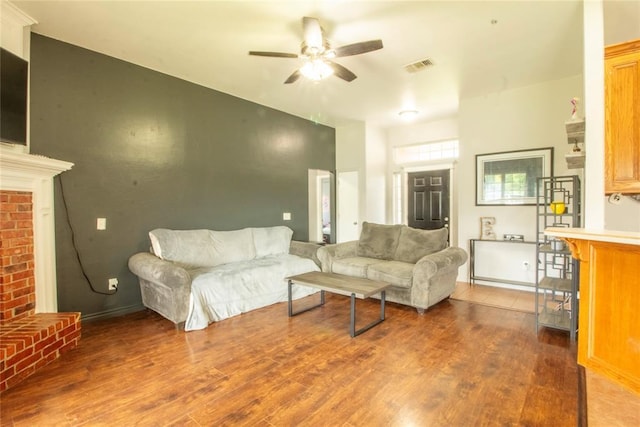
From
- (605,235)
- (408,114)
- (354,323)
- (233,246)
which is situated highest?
(408,114)

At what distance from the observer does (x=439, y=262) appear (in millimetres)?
3307

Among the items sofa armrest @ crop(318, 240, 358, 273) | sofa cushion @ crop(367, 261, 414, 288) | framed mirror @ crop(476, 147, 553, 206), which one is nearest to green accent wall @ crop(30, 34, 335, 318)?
sofa armrest @ crop(318, 240, 358, 273)

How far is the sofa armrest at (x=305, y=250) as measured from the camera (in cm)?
431

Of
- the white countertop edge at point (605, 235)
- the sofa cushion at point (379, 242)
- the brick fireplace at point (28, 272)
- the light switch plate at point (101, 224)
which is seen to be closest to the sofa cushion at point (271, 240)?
the sofa cushion at point (379, 242)

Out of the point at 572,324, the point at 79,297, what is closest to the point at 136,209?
the point at 79,297

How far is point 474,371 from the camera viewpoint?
7.07ft

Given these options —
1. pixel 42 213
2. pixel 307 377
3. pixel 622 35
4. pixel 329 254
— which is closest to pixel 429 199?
pixel 329 254

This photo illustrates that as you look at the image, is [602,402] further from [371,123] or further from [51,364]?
[371,123]

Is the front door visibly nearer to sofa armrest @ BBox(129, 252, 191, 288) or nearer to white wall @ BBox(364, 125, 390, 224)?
white wall @ BBox(364, 125, 390, 224)

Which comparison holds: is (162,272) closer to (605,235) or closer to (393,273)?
(393,273)

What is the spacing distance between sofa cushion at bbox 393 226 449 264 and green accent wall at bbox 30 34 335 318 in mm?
2240

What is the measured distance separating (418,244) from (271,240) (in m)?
2.09

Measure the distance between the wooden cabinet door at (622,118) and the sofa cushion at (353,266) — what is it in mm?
2394

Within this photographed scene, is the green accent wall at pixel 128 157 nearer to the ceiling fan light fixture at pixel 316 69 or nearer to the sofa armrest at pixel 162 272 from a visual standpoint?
the sofa armrest at pixel 162 272
